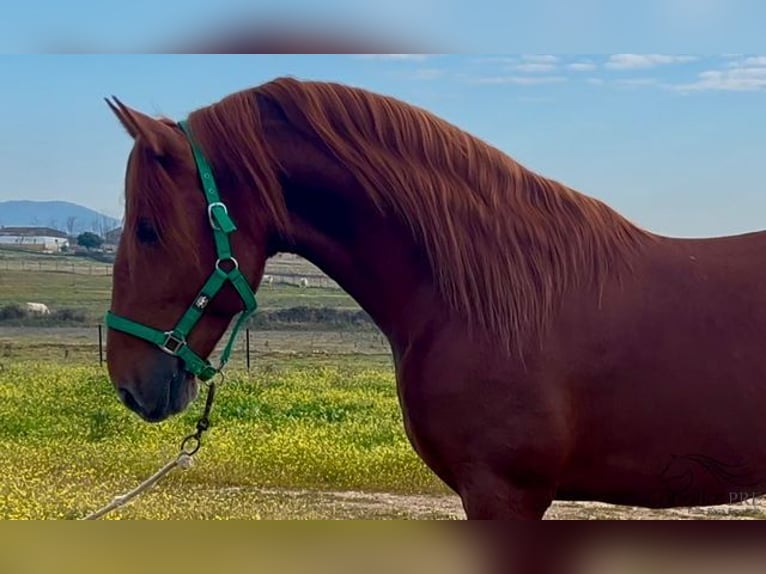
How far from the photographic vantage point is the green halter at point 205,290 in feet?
5.28

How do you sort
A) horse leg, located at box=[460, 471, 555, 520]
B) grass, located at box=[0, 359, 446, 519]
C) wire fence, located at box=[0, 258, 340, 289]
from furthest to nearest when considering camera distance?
grass, located at box=[0, 359, 446, 519], wire fence, located at box=[0, 258, 340, 289], horse leg, located at box=[460, 471, 555, 520]

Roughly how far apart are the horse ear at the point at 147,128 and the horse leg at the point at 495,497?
947mm

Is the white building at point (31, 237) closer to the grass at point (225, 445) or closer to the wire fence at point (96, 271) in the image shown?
the wire fence at point (96, 271)

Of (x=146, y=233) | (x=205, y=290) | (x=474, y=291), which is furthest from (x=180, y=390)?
(x=474, y=291)

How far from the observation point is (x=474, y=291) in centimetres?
160

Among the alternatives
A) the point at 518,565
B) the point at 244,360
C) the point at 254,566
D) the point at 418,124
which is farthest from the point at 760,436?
the point at 244,360

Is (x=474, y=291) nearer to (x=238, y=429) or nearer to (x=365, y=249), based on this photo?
(x=365, y=249)

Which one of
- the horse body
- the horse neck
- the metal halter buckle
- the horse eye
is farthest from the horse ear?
the horse body

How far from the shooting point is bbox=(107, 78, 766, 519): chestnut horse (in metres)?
1.56

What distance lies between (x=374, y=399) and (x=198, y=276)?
5.09 feet

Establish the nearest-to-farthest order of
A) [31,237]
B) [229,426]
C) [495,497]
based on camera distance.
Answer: [495,497]
[31,237]
[229,426]

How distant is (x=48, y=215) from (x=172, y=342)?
146 cm

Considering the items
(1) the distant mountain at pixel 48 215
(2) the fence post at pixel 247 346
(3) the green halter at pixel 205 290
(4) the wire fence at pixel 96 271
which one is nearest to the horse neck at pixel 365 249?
(3) the green halter at pixel 205 290

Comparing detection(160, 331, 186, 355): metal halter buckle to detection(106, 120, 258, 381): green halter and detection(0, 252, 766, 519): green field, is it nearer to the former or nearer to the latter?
detection(106, 120, 258, 381): green halter
